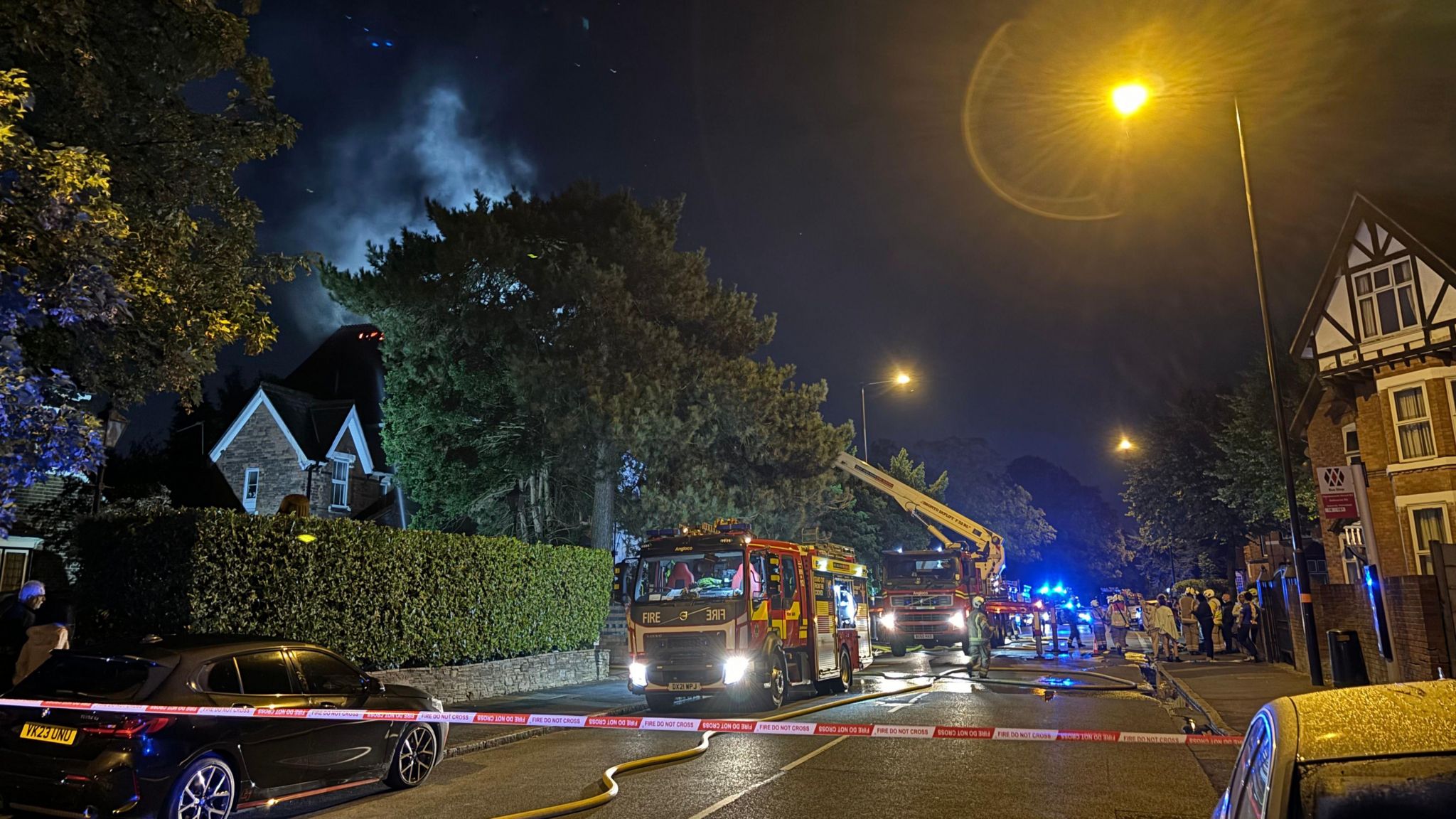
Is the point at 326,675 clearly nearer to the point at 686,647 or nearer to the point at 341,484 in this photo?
the point at 686,647

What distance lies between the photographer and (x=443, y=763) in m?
10.7

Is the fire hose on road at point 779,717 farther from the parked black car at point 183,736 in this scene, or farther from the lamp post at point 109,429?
the lamp post at point 109,429

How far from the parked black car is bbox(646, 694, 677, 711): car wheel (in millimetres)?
6694

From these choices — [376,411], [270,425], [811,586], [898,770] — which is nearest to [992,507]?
[376,411]

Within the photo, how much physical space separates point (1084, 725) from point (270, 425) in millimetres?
30568

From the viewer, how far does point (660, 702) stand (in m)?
15.3

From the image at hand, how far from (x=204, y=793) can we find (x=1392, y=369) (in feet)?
90.0

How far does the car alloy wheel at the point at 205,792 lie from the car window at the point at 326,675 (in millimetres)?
1111

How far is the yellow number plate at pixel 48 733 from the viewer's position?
22.3 feet

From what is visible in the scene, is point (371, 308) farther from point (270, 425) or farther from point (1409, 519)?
point (1409, 519)

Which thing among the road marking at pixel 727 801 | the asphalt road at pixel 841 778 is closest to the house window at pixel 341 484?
the asphalt road at pixel 841 778

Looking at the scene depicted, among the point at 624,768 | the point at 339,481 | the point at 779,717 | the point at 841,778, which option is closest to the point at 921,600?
the point at 779,717

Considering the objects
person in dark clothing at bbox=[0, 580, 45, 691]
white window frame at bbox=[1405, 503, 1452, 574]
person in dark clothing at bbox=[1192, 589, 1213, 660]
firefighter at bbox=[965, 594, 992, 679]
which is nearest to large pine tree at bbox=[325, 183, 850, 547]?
firefighter at bbox=[965, 594, 992, 679]

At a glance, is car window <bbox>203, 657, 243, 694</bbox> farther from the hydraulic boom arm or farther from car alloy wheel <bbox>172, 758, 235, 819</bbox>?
the hydraulic boom arm
